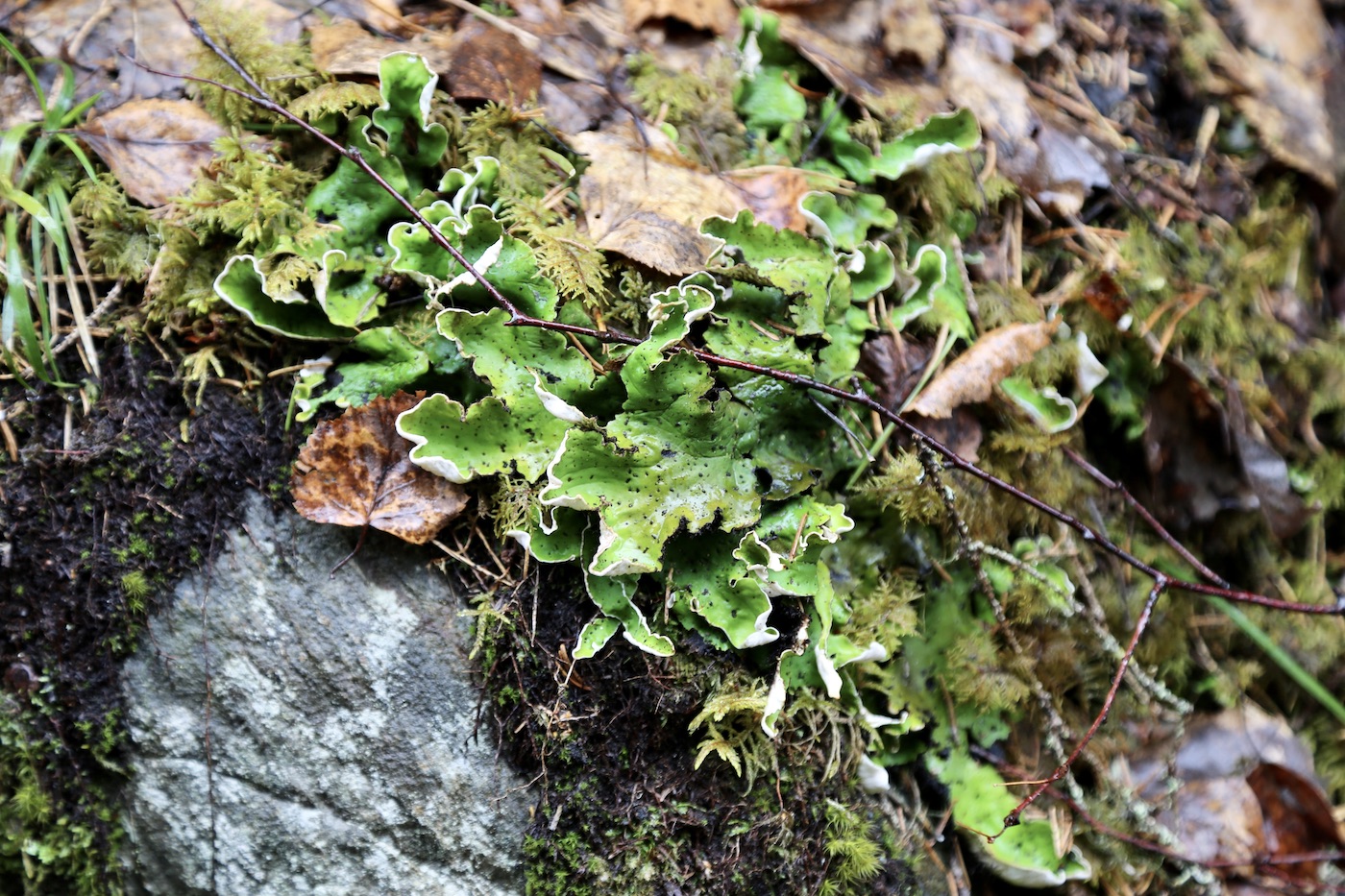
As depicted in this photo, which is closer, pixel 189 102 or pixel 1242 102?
pixel 189 102

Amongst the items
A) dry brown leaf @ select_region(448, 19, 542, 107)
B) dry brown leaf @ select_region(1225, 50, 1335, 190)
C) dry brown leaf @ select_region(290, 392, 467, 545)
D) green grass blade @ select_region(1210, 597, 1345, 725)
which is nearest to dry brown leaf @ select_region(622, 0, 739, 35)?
dry brown leaf @ select_region(448, 19, 542, 107)

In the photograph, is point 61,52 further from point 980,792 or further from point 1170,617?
point 1170,617

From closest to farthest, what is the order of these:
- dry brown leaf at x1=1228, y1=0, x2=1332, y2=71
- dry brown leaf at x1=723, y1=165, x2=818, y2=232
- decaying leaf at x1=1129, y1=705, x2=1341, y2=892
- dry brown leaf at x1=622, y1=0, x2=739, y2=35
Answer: dry brown leaf at x1=723, y1=165, x2=818, y2=232 < decaying leaf at x1=1129, y1=705, x2=1341, y2=892 < dry brown leaf at x1=622, y1=0, x2=739, y2=35 < dry brown leaf at x1=1228, y1=0, x2=1332, y2=71

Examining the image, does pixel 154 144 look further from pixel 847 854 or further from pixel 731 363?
pixel 847 854

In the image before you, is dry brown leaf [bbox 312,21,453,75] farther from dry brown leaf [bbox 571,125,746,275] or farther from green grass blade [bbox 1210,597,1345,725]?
green grass blade [bbox 1210,597,1345,725]

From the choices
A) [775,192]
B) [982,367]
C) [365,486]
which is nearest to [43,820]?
[365,486]

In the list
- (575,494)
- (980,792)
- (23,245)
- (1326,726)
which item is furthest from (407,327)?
(1326,726)
